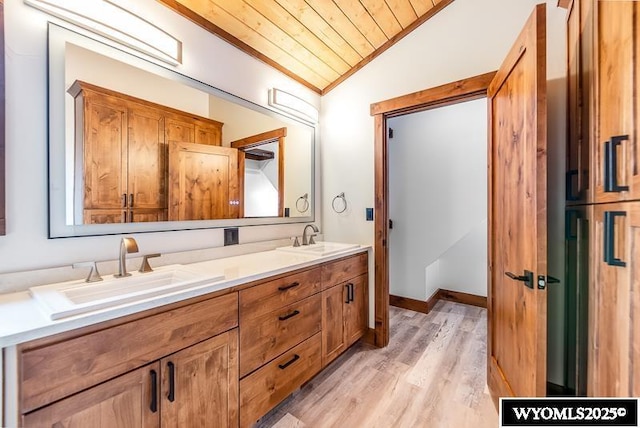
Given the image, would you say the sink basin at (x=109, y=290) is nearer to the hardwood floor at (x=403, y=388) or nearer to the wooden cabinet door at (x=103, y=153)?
the wooden cabinet door at (x=103, y=153)

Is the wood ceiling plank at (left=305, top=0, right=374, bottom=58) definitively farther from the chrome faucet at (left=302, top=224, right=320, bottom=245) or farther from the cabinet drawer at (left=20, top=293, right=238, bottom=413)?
the cabinet drawer at (left=20, top=293, right=238, bottom=413)

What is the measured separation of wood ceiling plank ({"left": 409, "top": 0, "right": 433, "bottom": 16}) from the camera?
6.36 feet

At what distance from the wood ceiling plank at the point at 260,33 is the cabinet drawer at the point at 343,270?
5.38 feet

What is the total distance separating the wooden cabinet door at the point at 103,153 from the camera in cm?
128

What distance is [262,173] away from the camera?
2129mm

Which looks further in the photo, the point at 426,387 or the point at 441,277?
the point at 441,277

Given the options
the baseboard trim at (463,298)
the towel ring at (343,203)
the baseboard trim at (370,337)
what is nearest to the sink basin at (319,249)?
the towel ring at (343,203)

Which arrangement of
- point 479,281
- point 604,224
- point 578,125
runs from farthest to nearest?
point 479,281
point 578,125
point 604,224

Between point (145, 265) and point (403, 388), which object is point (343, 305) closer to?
point (403, 388)

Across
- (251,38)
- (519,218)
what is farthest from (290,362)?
(251,38)

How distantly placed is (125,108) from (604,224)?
6.98ft

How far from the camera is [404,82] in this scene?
84.8 inches

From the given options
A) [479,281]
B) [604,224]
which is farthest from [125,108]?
[479,281]

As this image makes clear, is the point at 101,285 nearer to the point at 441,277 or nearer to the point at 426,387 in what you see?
the point at 426,387
